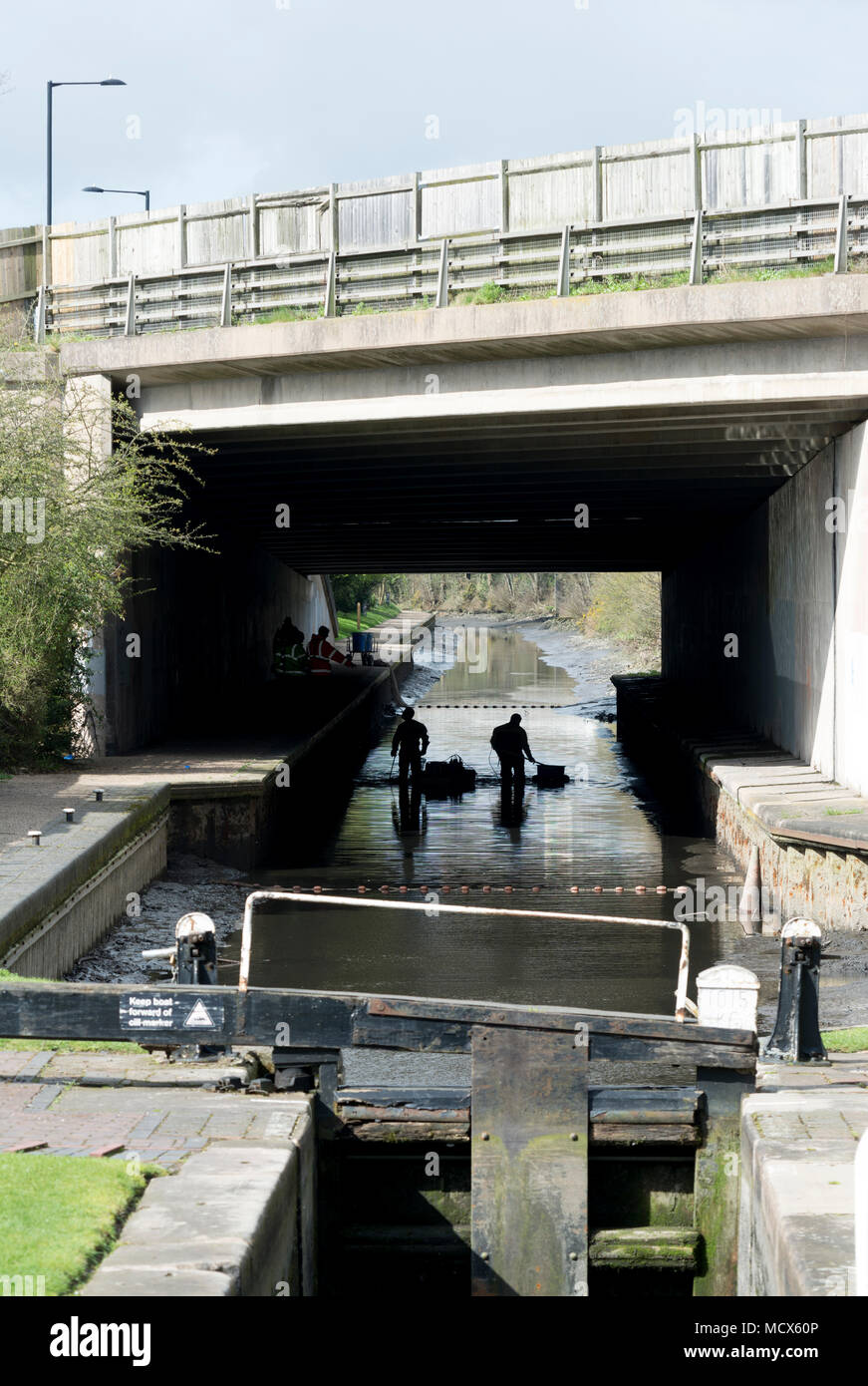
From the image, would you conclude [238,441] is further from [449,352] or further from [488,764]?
[488,764]

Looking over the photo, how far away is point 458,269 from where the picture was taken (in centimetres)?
1995

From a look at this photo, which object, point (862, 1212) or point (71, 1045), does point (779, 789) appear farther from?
point (862, 1212)

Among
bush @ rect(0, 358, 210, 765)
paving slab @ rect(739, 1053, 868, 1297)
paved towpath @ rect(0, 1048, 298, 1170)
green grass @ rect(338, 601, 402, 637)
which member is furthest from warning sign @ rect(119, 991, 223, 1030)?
green grass @ rect(338, 601, 402, 637)

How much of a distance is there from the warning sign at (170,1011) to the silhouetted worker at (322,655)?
3546cm

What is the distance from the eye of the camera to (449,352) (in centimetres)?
1903

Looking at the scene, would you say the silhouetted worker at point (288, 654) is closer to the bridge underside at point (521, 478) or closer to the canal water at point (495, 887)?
the bridge underside at point (521, 478)

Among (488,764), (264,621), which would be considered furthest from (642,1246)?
(264,621)

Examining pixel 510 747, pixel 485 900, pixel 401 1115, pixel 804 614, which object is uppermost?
pixel 804 614

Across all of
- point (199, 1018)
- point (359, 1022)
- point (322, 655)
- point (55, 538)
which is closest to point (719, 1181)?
point (359, 1022)

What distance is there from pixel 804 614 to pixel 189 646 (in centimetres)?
1263

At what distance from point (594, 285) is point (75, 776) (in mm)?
9042

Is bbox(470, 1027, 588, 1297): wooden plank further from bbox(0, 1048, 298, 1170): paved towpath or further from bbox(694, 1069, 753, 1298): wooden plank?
bbox(0, 1048, 298, 1170): paved towpath

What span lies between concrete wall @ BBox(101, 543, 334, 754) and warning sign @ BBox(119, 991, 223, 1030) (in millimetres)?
13900

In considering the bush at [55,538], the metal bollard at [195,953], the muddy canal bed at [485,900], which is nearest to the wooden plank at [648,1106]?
the muddy canal bed at [485,900]
